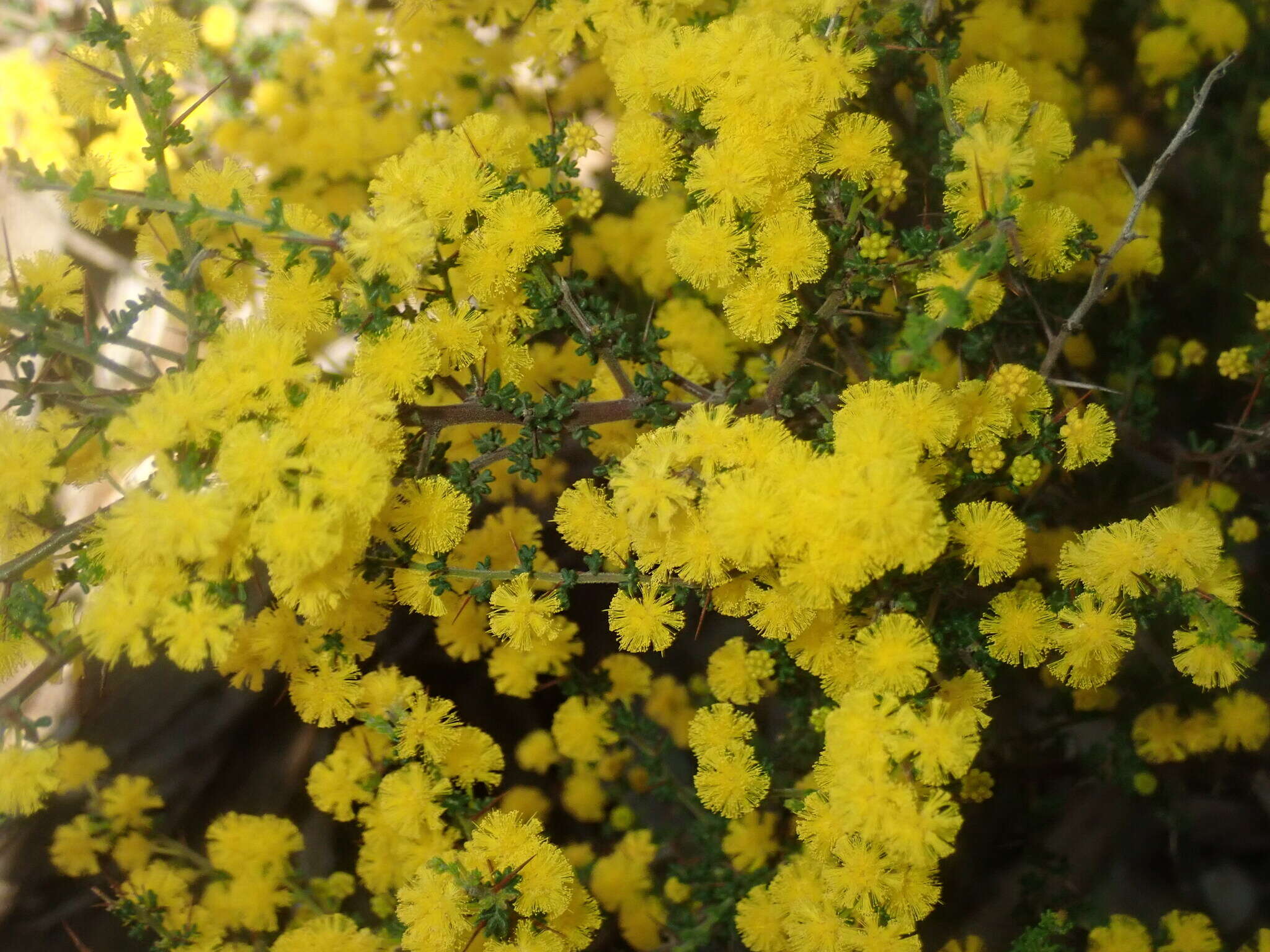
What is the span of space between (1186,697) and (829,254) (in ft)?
4.08

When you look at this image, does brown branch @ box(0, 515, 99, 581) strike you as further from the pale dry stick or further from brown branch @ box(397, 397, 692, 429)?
the pale dry stick

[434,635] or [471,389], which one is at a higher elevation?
[471,389]

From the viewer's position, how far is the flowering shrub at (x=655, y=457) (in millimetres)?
848

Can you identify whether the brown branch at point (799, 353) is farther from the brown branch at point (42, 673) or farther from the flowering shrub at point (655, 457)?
the brown branch at point (42, 673)

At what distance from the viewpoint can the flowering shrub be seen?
0.85 meters

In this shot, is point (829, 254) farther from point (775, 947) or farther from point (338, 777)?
point (338, 777)

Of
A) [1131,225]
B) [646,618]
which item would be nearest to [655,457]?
[646,618]

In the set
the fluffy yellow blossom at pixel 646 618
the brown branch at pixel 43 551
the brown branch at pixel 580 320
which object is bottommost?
the fluffy yellow blossom at pixel 646 618

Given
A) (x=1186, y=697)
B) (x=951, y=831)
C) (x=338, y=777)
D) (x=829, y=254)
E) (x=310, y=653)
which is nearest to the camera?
(x=951, y=831)

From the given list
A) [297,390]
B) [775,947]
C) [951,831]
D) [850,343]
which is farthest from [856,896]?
[297,390]

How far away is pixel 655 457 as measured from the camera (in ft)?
2.93

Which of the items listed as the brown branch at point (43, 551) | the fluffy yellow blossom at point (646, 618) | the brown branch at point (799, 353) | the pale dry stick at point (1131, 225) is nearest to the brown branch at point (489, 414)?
the brown branch at point (799, 353)

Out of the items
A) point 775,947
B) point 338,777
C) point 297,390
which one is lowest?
point 775,947

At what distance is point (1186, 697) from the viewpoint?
5.44ft
